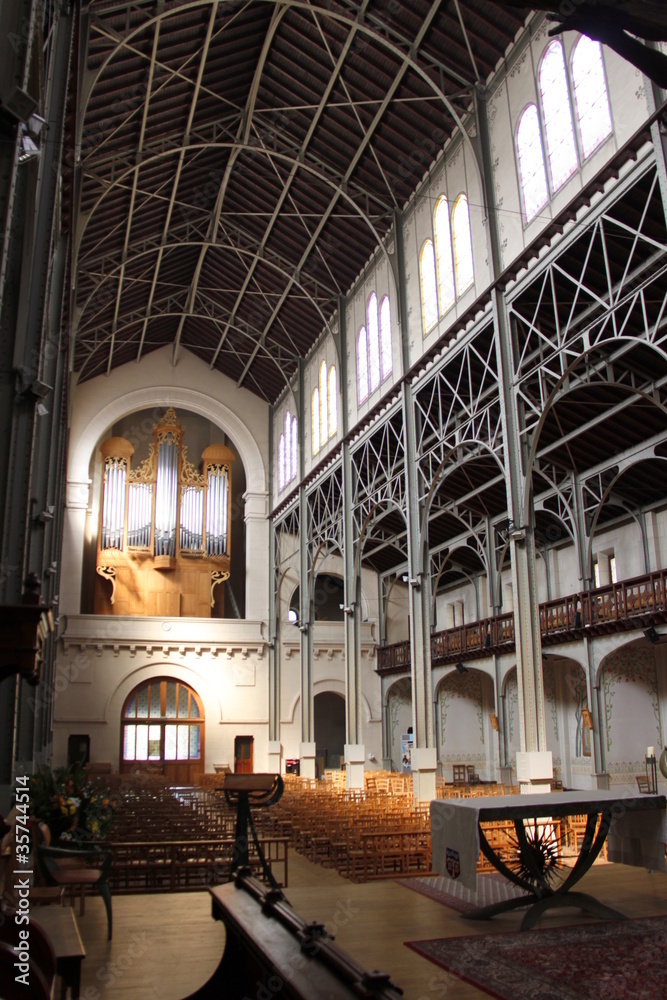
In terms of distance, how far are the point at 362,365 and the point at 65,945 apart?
20.6 m

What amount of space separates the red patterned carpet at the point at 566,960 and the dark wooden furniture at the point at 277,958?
2010 mm

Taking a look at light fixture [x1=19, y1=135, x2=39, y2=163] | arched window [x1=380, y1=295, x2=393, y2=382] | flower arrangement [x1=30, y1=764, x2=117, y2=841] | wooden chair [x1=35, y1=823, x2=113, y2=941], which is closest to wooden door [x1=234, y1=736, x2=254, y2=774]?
arched window [x1=380, y1=295, x2=393, y2=382]

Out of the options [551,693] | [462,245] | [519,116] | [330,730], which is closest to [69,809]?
[462,245]

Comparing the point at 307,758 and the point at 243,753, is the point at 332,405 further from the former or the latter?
the point at 243,753

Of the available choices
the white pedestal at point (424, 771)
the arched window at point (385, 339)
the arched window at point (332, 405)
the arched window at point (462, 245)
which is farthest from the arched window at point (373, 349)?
the white pedestal at point (424, 771)

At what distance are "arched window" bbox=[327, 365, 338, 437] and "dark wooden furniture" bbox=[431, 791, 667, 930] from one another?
18.7m

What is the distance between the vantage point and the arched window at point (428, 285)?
19.4 m

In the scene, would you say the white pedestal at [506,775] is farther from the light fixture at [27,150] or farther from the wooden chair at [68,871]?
the light fixture at [27,150]

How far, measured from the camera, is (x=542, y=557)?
84.9ft

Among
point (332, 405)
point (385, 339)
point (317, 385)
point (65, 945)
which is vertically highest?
point (317, 385)

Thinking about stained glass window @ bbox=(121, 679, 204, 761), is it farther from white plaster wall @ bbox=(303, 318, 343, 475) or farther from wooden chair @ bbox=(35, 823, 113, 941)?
wooden chair @ bbox=(35, 823, 113, 941)

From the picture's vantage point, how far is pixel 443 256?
1903cm

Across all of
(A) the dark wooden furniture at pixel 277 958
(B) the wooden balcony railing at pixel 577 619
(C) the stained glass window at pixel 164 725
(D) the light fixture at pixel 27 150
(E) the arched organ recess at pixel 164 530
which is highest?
(E) the arched organ recess at pixel 164 530

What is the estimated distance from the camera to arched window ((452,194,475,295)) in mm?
17781
